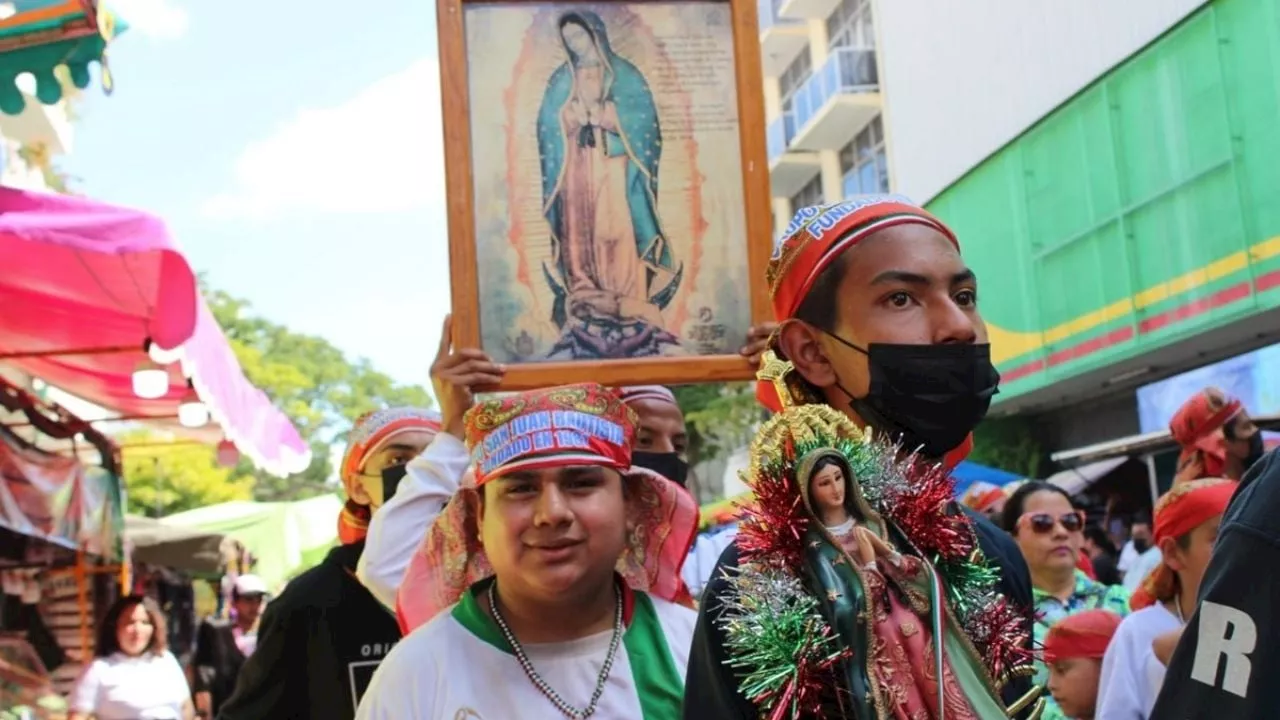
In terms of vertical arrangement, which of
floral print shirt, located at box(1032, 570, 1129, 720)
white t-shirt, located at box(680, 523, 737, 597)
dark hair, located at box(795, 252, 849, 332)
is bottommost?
floral print shirt, located at box(1032, 570, 1129, 720)

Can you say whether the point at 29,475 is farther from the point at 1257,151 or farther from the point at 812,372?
the point at 1257,151

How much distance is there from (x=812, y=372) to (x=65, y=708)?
7.01m

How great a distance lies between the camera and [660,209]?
10.0 feet

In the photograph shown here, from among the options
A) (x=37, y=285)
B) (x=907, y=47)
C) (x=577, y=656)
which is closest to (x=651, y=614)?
(x=577, y=656)

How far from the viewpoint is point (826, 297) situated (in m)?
2.00

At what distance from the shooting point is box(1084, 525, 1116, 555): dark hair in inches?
530

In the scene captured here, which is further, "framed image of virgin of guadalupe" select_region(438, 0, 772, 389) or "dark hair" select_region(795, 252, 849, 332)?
"framed image of virgin of guadalupe" select_region(438, 0, 772, 389)

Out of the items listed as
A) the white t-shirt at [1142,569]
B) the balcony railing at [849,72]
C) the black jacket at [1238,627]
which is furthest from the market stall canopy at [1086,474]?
the black jacket at [1238,627]

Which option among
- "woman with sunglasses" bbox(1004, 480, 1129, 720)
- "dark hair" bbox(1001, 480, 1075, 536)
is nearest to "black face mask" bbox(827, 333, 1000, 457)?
"woman with sunglasses" bbox(1004, 480, 1129, 720)

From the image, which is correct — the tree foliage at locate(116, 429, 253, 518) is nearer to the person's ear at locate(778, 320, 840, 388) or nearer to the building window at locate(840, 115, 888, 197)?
the building window at locate(840, 115, 888, 197)

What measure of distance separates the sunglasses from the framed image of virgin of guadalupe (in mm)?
2830

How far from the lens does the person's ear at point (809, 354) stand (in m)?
2.02

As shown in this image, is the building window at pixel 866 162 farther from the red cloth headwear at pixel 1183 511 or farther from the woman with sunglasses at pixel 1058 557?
the red cloth headwear at pixel 1183 511

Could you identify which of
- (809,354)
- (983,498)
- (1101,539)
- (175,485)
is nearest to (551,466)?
(809,354)
